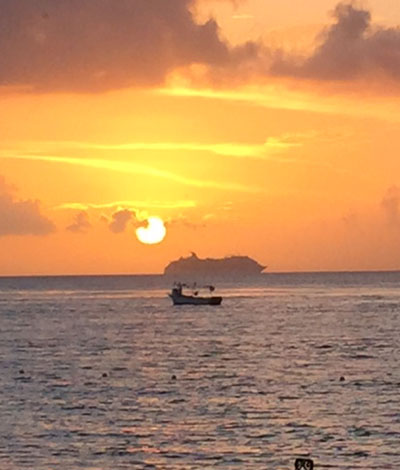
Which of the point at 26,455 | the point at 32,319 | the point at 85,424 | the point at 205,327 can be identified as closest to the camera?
the point at 26,455

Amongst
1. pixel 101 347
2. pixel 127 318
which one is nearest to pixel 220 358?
pixel 101 347

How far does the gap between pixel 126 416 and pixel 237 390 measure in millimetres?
15229

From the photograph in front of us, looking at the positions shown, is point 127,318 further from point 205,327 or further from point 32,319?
point 205,327

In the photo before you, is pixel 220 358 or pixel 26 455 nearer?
pixel 26 455

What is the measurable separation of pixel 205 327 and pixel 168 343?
32188 millimetres

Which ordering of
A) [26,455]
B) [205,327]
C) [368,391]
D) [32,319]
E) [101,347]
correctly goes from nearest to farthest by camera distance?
[26,455]
[368,391]
[101,347]
[205,327]
[32,319]

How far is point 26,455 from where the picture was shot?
5534 centimetres

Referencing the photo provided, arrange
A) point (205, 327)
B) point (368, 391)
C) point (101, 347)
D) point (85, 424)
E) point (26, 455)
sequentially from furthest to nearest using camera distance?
point (205, 327) < point (101, 347) < point (368, 391) < point (85, 424) < point (26, 455)

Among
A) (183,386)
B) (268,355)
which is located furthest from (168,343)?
(183,386)

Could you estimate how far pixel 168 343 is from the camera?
135 metres

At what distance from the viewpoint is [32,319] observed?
19200cm

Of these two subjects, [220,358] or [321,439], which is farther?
[220,358]

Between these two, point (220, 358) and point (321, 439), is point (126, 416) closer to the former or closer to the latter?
point (321, 439)

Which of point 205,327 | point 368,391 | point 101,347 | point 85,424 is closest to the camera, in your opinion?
point 85,424
